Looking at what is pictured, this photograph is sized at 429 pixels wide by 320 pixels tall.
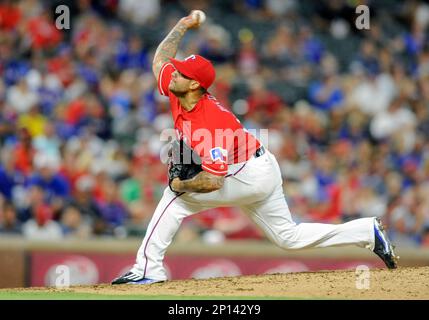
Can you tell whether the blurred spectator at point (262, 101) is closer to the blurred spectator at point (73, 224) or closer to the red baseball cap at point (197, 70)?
the blurred spectator at point (73, 224)

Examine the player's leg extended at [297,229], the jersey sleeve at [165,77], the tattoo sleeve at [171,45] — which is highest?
the tattoo sleeve at [171,45]

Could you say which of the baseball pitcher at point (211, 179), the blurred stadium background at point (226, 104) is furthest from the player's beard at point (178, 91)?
the blurred stadium background at point (226, 104)

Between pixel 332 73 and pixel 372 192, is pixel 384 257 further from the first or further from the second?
pixel 332 73

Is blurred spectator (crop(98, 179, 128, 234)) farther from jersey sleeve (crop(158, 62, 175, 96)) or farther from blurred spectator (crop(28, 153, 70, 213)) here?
jersey sleeve (crop(158, 62, 175, 96))

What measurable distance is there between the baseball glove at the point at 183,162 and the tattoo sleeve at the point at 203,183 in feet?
0.39

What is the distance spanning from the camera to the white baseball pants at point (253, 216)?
743cm

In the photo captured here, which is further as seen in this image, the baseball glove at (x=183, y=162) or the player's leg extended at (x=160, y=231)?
the player's leg extended at (x=160, y=231)

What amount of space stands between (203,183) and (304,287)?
1155 mm

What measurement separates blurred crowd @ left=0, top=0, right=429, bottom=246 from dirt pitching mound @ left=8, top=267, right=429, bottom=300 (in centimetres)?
368

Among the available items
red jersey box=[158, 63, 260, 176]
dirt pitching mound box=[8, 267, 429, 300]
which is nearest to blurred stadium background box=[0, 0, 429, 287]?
dirt pitching mound box=[8, 267, 429, 300]

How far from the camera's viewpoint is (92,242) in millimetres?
11164

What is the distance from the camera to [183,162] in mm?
7441

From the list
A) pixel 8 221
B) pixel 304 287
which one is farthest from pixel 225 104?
pixel 304 287
